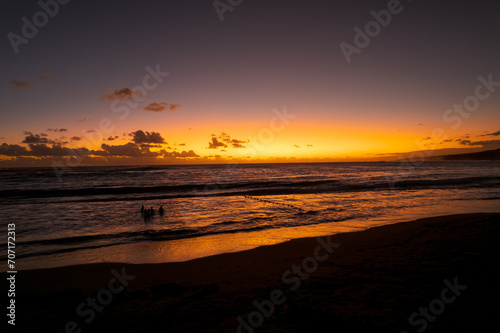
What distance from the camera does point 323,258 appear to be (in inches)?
328

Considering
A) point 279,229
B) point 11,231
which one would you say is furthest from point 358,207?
point 11,231

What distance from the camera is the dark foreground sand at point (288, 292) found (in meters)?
4.68

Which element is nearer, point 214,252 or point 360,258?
point 360,258

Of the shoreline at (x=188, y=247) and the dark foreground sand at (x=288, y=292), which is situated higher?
the dark foreground sand at (x=288, y=292)

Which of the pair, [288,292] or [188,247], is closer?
[288,292]

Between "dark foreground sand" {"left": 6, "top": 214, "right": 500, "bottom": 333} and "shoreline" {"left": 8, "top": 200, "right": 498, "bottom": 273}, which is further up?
"dark foreground sand" {"left": 6, "top": 214, "right": 500, "bottom": 333}

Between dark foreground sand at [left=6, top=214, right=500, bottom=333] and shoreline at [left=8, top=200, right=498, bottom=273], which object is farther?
shoreline at [left=8, top=200, right=498, bottom=273]

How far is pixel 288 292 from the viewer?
232 inches

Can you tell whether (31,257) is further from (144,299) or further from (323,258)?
(323,258)

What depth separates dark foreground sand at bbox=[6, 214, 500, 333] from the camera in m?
4.68

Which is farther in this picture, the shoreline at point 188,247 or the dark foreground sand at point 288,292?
the shoreline at point 188,247

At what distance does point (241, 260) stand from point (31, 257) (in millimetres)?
8028

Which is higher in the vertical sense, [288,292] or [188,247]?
[288,292]

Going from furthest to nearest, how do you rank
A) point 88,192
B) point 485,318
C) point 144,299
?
1. point 88,192
2. point 144,299
3. point 485,318
